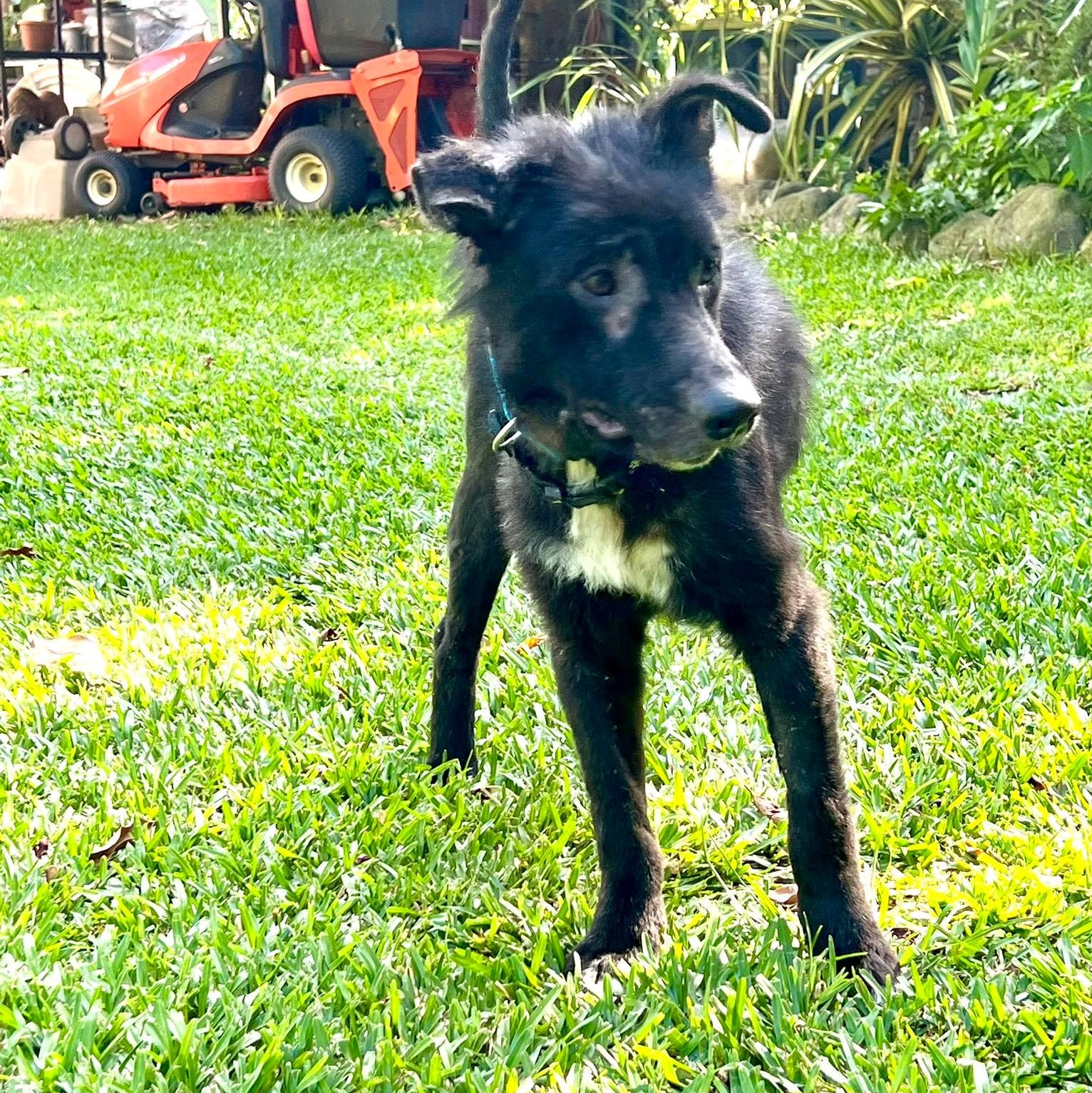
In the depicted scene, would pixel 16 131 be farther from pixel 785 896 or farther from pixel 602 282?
pixel 785 896

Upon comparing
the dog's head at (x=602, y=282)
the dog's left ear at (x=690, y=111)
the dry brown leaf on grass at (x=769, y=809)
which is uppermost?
the dog's left ear at (x=690, y=111)

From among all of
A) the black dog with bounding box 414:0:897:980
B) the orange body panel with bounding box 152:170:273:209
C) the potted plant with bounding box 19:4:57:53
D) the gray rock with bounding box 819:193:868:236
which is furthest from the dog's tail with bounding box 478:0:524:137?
the potted plant with bounding box 19:4:57:53

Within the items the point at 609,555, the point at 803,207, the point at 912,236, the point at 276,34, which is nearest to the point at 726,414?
the point at 609,555

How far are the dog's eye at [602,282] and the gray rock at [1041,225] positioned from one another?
660cm

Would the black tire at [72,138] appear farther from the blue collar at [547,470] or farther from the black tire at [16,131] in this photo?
the blue collar at [547,470]

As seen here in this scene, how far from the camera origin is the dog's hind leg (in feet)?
10.0

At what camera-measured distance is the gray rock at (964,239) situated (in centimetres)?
838

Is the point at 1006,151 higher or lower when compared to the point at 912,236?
higher

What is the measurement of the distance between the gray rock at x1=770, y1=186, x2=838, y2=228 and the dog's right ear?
8565mm

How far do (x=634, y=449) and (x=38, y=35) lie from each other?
1928 cm

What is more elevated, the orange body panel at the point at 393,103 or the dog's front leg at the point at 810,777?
the orange body panel at the point at 393,103

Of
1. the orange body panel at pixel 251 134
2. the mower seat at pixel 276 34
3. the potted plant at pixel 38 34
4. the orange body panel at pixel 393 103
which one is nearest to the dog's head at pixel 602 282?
the orange body panel at pixel 393 103

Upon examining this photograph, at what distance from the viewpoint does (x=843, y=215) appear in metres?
10.1

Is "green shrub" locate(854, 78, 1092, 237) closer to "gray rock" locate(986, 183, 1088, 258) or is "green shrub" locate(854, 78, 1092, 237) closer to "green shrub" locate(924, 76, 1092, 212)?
"green shrub" locate(924, 76, 1092, 212)
